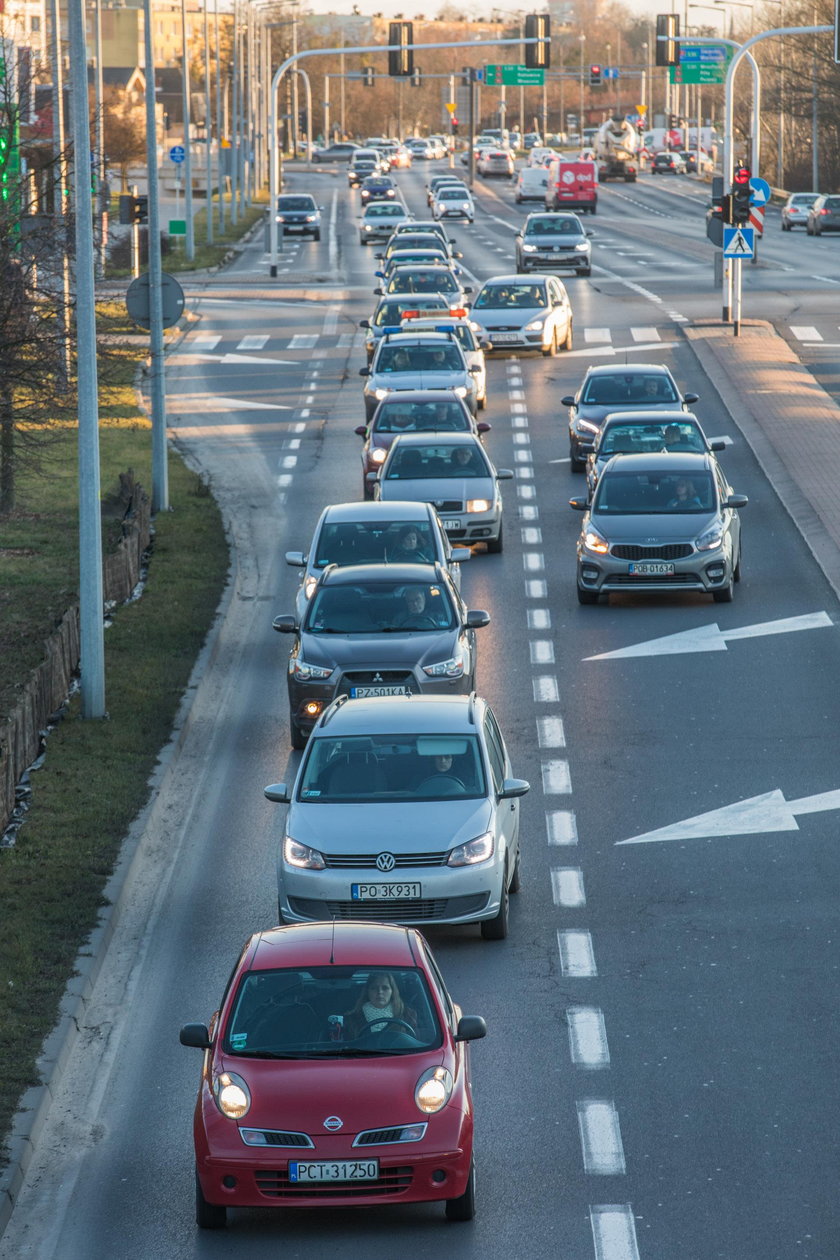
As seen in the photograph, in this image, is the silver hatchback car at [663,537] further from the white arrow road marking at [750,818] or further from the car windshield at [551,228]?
the car windshield at [551,228]

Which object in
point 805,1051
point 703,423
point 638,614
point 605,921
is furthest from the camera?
point 703,423

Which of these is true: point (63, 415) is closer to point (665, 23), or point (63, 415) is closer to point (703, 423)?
point (703, 423)

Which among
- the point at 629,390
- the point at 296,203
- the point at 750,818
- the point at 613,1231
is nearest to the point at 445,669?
the point at 750,818

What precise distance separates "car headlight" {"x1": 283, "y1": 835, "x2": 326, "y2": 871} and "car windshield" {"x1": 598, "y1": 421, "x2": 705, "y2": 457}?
612 inches

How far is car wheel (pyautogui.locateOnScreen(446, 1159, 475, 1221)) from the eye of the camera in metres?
9.52

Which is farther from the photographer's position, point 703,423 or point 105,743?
point 703,423

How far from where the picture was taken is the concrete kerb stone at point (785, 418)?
1140 inches

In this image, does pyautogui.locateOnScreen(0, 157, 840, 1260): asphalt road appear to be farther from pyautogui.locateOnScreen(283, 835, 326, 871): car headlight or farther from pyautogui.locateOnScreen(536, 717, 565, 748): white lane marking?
pyautogui.locateOnScreen(283, 835, 326, 871): car headlight

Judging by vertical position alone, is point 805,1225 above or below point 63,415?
below

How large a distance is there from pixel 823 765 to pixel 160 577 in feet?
36.0

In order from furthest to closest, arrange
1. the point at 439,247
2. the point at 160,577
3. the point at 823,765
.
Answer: the point at 439,247 → the point at 160,577 → the point at 823,765

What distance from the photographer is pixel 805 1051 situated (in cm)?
1175

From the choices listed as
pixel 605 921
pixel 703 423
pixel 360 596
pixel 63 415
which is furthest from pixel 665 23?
pixel 605 921

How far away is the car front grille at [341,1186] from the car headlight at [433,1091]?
301 millimetres
